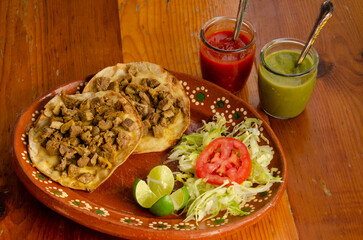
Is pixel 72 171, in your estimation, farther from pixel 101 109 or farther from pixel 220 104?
pixel 220 104

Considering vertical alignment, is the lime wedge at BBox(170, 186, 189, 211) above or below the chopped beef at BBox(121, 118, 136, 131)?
below

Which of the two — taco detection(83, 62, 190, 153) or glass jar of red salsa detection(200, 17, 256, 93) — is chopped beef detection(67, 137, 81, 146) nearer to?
taco detection(83, 62, 190, 153)

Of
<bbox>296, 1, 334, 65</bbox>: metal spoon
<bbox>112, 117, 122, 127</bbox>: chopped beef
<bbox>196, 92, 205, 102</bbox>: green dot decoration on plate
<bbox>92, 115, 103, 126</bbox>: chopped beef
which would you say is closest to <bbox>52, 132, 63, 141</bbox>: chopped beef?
<bbox>92, 115, 103, 126</bbox>: chopped beef

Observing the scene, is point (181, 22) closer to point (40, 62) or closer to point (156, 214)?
point (40, 62)

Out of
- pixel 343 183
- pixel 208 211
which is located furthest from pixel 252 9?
pixel 208 211

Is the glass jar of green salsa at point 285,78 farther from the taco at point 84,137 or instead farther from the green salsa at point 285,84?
the taco at point 84,137

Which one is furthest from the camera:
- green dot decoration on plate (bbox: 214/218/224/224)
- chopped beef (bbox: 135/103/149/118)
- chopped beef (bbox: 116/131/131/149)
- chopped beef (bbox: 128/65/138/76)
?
chopped beef (bbox: 128/65/138/76)

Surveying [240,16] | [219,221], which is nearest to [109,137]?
[219,221]
